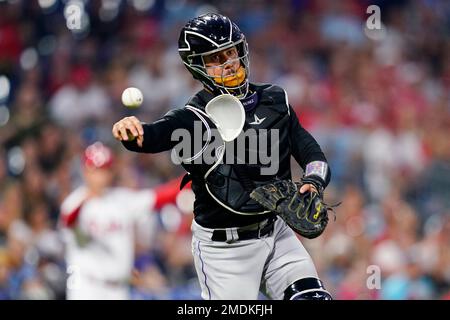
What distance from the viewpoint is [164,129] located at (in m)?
4.62

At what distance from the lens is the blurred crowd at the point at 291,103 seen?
8836 millimetres

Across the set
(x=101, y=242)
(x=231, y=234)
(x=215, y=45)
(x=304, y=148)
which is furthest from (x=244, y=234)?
(x=101, y=242)

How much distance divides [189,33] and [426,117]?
6.26m

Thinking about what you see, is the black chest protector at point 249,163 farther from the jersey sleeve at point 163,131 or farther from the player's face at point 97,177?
the player's face at point 97,177

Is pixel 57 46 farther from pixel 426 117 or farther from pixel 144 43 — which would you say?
pixel 426 117

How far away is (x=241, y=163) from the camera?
16.0 ft

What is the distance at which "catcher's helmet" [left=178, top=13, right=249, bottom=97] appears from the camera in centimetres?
495

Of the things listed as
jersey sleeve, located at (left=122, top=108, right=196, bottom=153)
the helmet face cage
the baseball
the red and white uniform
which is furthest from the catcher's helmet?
the red and white uniform

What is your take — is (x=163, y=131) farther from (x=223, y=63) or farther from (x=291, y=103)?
(x=291, y=103)

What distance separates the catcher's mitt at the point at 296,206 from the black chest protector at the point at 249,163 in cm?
13

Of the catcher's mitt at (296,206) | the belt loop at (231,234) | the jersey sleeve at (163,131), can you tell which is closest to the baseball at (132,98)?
the jersey sleeve at (163,131)

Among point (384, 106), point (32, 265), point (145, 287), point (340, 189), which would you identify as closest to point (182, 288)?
point (145, 287)

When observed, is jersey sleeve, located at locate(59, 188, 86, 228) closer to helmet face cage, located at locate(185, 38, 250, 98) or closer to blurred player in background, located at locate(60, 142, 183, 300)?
blurred player in background, located at locate(60, 142, 183, 300)

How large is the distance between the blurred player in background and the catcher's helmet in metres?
2.25
